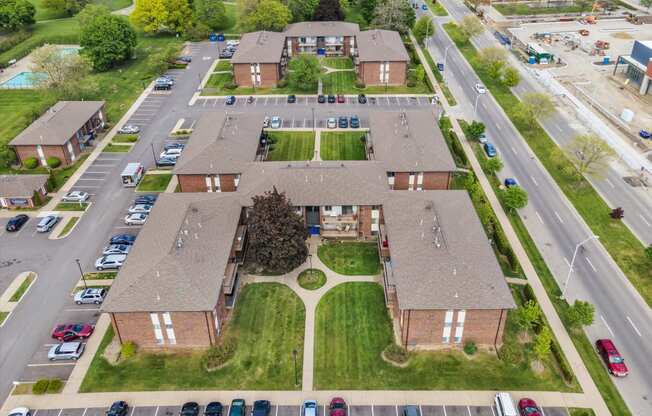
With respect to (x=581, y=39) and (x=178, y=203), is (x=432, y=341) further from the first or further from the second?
(x=581, y=39)

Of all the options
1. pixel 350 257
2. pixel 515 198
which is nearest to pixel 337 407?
pixel 350 257

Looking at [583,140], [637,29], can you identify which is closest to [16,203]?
[583,140]

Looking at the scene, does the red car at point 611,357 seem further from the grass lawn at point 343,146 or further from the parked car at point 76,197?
the parked car at point 76,197

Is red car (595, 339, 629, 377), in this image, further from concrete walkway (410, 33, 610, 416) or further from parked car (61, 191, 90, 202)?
parked car (61, 191, 90, 202)

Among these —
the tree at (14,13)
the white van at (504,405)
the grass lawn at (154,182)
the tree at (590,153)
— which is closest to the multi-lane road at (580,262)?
the tree at (590,153)

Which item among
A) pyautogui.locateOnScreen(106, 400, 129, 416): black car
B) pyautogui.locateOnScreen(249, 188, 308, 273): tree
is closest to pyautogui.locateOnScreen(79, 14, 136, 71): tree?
pyautogui.locateOnScreen(249, 188, 308, 273): tree

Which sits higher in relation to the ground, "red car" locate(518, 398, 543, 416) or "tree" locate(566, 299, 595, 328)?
"tree" locate(566, 299, 595, 328)
